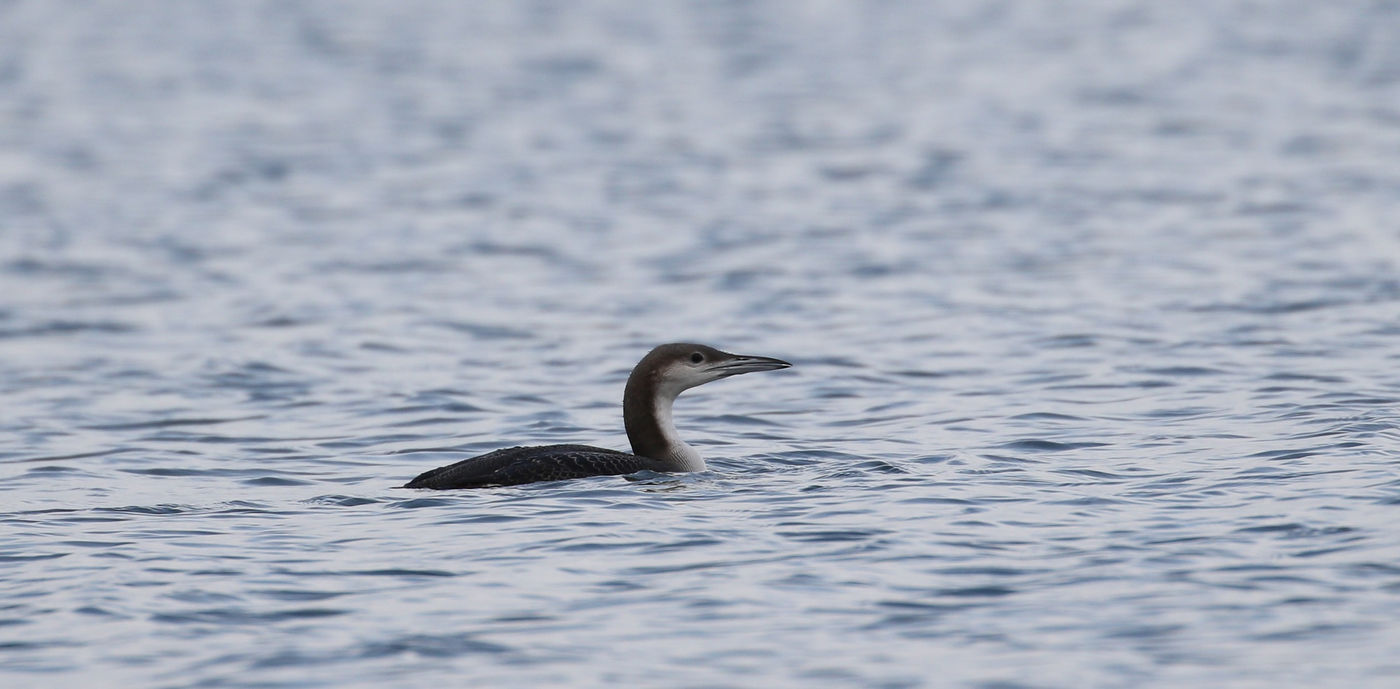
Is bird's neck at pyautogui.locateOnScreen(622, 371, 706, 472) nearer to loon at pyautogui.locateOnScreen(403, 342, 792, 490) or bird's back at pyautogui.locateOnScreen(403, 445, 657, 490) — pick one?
loon at pyautogui.locateOnScreen(403, 342, 792, 490)

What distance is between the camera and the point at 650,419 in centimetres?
1069

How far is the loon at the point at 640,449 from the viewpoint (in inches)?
391

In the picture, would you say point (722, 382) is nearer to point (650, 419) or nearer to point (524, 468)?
point (650, 419)

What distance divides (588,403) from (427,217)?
30.1ft

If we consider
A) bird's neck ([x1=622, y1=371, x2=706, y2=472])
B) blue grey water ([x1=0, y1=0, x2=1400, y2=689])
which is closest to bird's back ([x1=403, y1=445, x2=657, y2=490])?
blue grey water ([x1=0, y1=0, x2=1400, y2=689])

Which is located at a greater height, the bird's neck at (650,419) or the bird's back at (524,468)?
the bird's neck at (650,419)

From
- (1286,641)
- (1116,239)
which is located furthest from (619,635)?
(1116,239)

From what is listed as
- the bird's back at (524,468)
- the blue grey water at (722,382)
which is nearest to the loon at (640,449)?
the bird's back at (524,468)

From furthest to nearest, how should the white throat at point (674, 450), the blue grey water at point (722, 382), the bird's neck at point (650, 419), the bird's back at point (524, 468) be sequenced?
the bird's neck at point (650, 419) < the white throat at point (674, 450) < the bird's back at point (524, 468) < the blue grey water at point (722, 382)

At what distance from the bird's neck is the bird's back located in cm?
34

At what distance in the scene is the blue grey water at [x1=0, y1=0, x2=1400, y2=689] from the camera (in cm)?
755

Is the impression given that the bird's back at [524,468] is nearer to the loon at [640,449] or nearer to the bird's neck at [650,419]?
the loon at [640,449]

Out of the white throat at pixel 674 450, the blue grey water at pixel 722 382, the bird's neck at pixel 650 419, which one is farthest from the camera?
the bird's neck at pixel 650 419

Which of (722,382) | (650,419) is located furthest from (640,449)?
(722,382)
